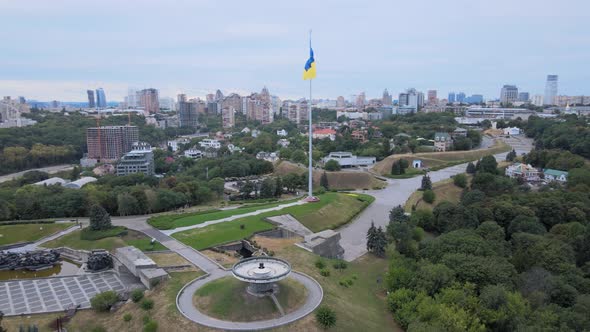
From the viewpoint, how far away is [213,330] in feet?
46.3

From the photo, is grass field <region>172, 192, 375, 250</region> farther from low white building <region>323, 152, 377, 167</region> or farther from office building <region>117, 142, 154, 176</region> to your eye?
office building <region>117, 142, 154, 176</region>

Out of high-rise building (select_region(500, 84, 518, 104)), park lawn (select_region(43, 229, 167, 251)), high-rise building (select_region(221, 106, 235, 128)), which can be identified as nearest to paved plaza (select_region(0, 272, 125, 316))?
park lawn (select_region(43, 229, 167, 251))

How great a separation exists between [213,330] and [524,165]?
41.0 metres

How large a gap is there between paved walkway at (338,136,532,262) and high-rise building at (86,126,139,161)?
45.5 metres

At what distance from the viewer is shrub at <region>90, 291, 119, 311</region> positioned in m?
16.0

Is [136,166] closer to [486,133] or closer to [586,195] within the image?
[586,195]

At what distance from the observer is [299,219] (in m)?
28.8

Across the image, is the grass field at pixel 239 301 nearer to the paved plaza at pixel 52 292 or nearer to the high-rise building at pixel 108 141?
the paved plaza at pixel 52 292

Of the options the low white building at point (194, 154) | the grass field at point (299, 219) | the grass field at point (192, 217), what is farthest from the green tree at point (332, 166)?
the low white building at point (194, 154)

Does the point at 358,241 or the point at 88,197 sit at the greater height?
the point at 88,197

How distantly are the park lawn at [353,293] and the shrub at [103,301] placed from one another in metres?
7.46

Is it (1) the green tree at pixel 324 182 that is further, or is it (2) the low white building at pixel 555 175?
(1) the green tree at pixel 324 182

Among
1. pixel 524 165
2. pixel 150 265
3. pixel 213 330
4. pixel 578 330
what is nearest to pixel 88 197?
pixel 150 265

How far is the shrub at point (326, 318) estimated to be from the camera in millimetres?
14797
